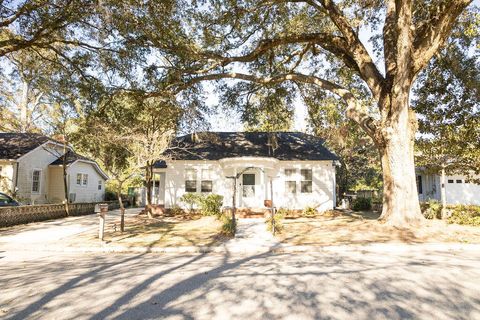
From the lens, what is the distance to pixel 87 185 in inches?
1079

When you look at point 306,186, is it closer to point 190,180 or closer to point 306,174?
point 306,174

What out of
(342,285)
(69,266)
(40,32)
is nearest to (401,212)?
(342,285)

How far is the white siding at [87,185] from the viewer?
25.3m

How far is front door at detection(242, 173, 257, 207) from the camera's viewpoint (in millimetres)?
19938

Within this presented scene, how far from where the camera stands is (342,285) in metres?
5.37

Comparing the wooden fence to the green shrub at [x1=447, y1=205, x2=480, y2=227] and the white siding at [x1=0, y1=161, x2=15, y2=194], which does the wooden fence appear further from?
the green shrub at [x1=447, y1=205, x2=480, y2=227]

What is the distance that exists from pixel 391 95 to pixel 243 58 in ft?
20.7

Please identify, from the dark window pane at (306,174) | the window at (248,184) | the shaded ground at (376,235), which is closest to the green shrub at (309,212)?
the dark window pane at (306,174)

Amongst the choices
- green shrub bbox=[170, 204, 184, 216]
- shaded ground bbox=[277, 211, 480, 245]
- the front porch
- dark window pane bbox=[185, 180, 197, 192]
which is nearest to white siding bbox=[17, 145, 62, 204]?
the front porch

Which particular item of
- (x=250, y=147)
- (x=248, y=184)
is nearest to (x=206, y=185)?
(x=248, y=184)

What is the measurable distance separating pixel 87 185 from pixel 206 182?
512 inches

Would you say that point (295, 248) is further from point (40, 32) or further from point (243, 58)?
point (40, 32)

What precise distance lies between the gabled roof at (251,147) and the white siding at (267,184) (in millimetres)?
493

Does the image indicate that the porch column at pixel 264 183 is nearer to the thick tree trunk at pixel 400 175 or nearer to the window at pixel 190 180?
the window at pixel 190 180
